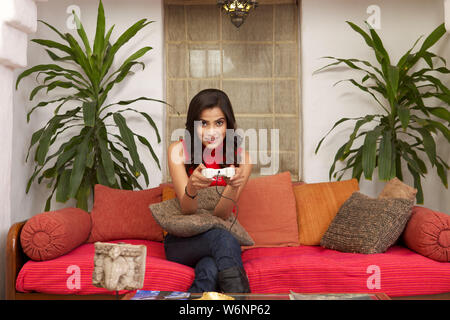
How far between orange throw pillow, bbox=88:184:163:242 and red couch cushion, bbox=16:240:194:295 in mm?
522

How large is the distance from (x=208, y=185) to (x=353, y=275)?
2.66 feet

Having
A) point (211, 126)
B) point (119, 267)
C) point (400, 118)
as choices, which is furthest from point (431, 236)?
A: point (119, 267)

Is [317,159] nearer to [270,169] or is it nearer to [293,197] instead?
[270,169]

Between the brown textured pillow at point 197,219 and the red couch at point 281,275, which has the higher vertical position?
the brown textured pillow at point 197,219

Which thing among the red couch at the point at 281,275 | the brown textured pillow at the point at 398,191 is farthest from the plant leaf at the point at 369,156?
the red couch at the point at 281,275

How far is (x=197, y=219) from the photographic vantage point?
2219mm

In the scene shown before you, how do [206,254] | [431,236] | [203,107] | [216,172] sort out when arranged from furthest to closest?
[203,107] < [431,236] < [206,254] < [216,172]

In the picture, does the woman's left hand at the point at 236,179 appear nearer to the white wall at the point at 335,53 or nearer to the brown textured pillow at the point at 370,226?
the brown textured pillow at the point at 370,226

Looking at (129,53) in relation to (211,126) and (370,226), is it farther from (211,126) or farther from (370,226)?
(370,226)

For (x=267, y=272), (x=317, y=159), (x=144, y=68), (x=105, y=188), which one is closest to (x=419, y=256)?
(x=267, y=272)

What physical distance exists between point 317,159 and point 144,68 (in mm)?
1535

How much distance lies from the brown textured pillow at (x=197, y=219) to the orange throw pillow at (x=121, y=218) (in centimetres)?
51

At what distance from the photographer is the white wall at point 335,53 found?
143 inches

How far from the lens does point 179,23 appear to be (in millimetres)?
3775
